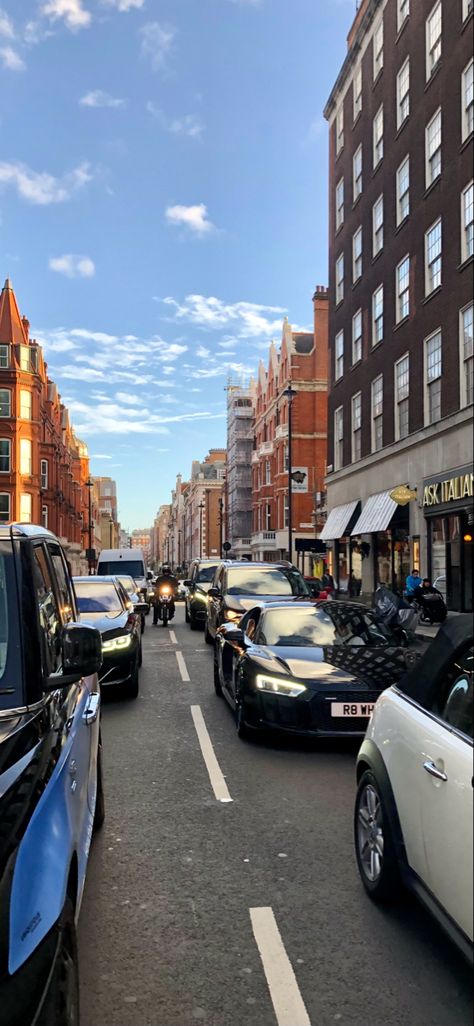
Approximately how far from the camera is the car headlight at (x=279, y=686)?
21.1 feet

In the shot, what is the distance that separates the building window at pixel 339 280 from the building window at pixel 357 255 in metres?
1.89

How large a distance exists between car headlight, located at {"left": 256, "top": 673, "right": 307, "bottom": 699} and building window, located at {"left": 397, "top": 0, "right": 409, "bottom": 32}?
2609cm

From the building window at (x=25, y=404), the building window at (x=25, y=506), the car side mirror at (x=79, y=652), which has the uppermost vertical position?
the building window at (x=25, y=404)

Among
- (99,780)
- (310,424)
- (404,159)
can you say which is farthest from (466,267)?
(310,424)

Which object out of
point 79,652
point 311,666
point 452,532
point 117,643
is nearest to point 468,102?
point 452,532

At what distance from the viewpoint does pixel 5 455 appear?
2050 inches

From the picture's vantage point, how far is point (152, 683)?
1130 cm

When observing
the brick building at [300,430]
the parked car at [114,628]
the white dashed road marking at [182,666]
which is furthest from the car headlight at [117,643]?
the brick building at [300,430]

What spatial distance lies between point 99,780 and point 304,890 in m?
1.53

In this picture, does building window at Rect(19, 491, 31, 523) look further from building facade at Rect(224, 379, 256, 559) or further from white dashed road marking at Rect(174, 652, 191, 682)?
white dashed road marking at Rect(174, 652, 191, 682)

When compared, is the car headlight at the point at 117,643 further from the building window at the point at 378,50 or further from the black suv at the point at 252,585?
the building window at the point at 378,50

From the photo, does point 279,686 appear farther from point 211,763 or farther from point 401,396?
point 401,396

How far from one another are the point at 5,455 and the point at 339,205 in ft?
96.8

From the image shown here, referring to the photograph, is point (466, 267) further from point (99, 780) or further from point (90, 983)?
point (90, 983)
